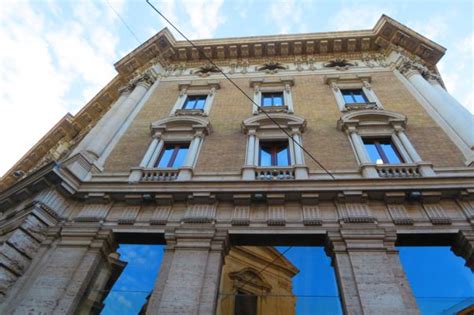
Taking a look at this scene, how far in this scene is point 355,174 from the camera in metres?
9.30

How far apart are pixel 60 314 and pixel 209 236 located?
12.0 ft

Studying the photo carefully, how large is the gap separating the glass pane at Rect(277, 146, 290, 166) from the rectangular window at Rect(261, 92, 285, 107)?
339cm

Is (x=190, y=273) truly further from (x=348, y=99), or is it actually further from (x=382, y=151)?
(x=348, y=99)

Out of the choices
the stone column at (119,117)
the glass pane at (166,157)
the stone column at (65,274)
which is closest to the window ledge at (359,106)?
the glass pane at (166,157)

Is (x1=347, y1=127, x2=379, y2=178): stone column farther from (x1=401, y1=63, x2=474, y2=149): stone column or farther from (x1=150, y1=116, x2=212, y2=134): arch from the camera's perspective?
(x1=150, y1=116, x2=212, y2=134): arch

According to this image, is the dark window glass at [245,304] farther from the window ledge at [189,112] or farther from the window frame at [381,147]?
the window ledge at [189,112]

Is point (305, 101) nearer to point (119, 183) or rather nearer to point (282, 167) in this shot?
point (282, 167)

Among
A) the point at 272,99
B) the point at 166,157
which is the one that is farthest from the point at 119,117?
the point at 272,99

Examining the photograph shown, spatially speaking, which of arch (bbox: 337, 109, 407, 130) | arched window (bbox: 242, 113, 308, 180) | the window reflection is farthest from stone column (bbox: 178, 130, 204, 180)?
arch (bbox: 337, 109, 407, 130)

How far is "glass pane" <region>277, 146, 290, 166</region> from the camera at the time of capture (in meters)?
10.4

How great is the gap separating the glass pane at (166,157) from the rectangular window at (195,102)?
3.41m

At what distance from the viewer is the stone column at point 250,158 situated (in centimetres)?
946

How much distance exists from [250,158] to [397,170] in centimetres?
465

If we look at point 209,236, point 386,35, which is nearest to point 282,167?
point 209,236
